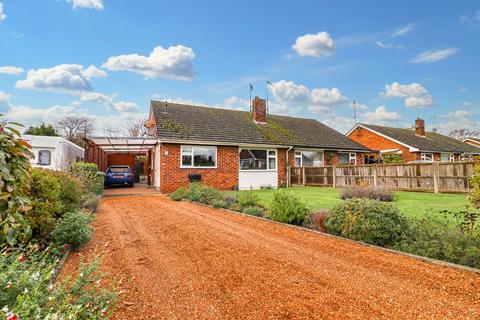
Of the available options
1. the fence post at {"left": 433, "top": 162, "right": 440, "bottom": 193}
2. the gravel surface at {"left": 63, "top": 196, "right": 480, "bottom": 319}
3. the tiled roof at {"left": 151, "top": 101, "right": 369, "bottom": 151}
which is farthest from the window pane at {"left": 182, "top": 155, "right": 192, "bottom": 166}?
the fence post at {"left": 433, "top": 162, "right": 440, "bottom": 193}

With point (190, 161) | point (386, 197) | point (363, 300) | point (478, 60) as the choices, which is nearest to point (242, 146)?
point (190, 161)

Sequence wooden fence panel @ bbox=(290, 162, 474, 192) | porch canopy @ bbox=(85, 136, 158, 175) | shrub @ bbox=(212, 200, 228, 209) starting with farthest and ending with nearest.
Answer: porch canopy @ bbox=(85, 136, 158, 175), wooden fence panel @ bbox=(290, 162, 474, 192), shrub @ bbox=(212, 200, 228, 209)

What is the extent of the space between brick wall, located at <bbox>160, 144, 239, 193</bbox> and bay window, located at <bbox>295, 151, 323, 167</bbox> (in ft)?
17.6

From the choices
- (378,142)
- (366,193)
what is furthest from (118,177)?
(378,142)

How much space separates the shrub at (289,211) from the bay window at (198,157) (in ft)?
30.4

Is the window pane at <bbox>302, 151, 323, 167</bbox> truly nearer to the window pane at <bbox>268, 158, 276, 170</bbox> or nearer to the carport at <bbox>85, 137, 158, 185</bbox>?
the window pane at <bbox>268, 158, 276, 170</bbox>

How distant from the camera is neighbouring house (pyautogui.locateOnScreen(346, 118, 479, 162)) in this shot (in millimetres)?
27250

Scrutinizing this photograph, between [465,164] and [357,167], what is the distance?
4.97 m

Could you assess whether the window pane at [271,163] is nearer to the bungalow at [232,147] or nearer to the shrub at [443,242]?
the bungalow at [232,147]

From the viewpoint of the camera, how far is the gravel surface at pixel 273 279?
2.58 m

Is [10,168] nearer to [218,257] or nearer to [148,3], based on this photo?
[218,257]

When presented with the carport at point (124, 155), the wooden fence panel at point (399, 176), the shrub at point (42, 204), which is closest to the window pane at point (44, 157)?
the carport at point (124, 155)

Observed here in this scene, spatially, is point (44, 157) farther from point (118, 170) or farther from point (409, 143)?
point (409, 143)

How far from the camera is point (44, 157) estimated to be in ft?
50.8
